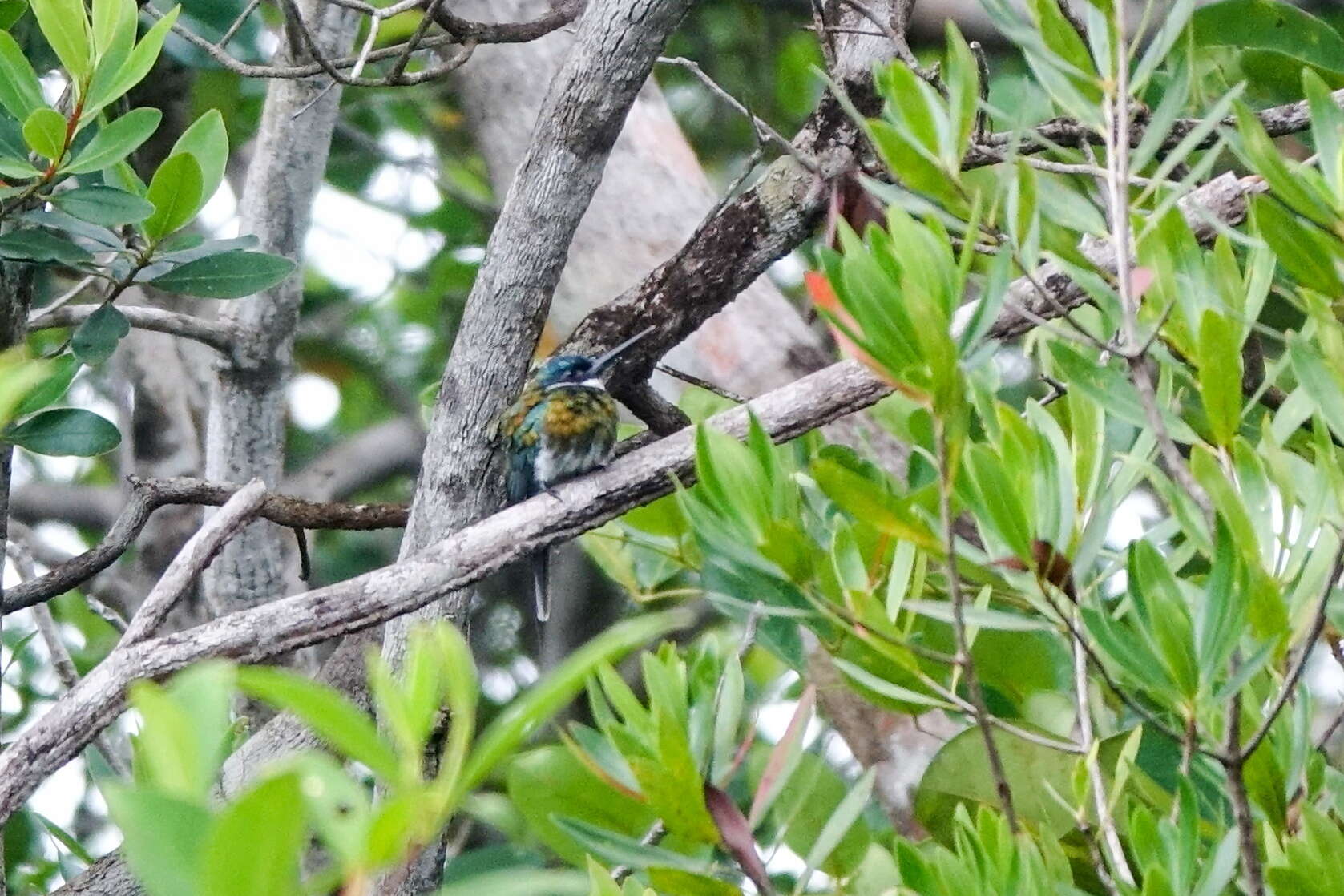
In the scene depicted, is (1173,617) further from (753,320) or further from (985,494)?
(753,320)

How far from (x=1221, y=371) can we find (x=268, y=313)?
2.74m

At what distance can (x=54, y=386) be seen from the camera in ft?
7.13

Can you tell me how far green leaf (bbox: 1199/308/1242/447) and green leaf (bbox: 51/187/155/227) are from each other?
1.55 metres

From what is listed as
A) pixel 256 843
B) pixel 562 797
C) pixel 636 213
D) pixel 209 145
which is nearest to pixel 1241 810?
pixel 256 843

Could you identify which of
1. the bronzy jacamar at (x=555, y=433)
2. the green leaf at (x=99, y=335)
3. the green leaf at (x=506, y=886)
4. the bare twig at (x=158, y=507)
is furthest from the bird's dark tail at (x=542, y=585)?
the green leaf at (x=506, y=886)

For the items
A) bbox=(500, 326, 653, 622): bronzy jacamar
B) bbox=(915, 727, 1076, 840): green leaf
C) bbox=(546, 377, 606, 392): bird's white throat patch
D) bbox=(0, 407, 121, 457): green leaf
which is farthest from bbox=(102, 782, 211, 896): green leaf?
bbox=(500, 326, 653, 622): bronzy jacamar

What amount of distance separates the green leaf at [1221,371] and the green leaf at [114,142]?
148 centimetres

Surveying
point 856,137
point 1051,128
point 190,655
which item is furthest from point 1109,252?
point 190,655

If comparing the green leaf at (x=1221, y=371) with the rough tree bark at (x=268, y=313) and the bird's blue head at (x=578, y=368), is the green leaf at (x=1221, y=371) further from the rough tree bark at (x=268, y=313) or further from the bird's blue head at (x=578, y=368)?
the rough tree bark at (x=268, y=313)

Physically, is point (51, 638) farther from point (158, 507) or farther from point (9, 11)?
point (9, 11)

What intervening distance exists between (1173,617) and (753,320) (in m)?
2.98

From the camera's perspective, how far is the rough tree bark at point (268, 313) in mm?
3400

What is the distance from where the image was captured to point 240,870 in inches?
22.4

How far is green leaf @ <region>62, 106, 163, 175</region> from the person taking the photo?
79.9 inches
